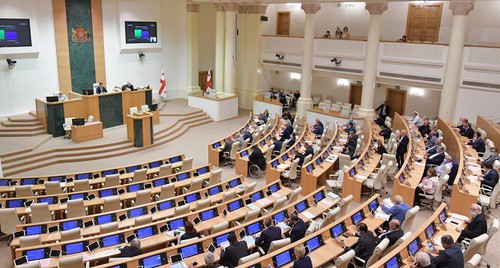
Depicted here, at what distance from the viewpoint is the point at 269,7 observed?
27.0m

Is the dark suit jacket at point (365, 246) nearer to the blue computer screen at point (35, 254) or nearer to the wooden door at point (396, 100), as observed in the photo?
the blue computer screen at point (35, 254)

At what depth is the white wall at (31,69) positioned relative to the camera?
1789cm

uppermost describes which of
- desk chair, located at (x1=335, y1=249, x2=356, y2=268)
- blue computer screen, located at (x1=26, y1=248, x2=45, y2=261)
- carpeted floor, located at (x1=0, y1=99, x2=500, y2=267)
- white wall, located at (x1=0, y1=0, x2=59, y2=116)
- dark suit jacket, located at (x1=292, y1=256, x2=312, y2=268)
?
white wall, located at (x1=0, y1=0, x2=59, y2=116)

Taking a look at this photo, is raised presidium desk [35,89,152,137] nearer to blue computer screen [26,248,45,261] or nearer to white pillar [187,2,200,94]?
white pillar [187,2,200,94]

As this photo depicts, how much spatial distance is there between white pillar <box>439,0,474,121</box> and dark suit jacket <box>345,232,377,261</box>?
12528 mm

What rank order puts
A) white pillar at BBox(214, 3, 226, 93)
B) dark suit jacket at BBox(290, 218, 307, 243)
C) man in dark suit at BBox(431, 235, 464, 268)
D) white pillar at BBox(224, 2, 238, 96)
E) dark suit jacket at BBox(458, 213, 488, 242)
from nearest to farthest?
man in dark suit at BBox(431, 235, 464, 268) < dark suit jacket at BBox(290, 218, 307, 243) < dark suit jacket at BBox(458, 213, 488, 242) < white pillar at BBox(224, 2, 238, 96) < white pillar at BBox(214, 3, 226, 93)

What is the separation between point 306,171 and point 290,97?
13.8 meters

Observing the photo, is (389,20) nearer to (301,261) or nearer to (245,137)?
(245,137)

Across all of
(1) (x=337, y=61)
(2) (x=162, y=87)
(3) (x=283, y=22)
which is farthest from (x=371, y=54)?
(2) (x=162, y=87)

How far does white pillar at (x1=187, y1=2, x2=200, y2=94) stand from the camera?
965 inches

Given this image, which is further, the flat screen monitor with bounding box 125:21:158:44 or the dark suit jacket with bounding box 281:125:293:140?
the flat screen monitor with bounding box 125:21:158:44

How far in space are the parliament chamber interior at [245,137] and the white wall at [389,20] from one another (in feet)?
0.32

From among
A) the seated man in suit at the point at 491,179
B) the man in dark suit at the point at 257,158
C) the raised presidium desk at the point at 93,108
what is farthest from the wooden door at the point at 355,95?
the seated man in suit at the point at 491,179

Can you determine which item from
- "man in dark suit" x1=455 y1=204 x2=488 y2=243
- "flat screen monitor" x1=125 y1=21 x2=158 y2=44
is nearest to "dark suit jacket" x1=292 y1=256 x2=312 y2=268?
"man in dark suit" x1=455 y1=204 x2=488 y2=243
